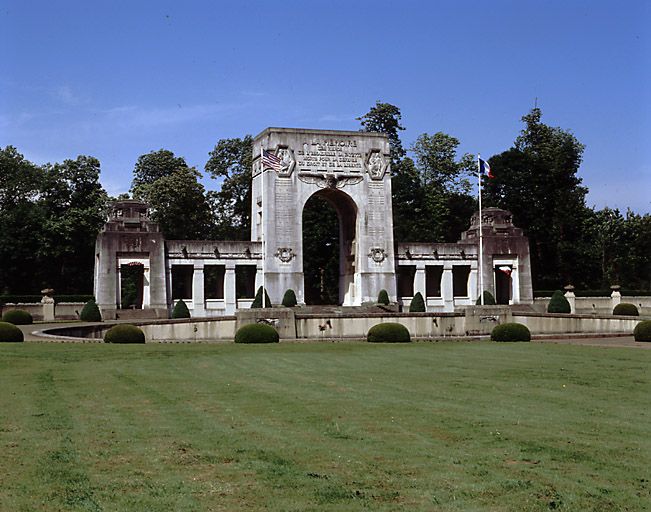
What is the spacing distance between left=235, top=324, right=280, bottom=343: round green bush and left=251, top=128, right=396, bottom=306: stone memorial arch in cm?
2897

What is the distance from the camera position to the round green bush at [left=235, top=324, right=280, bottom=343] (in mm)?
33250

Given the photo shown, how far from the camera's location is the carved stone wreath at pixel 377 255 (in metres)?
65.6

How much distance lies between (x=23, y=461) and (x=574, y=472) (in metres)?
6.30

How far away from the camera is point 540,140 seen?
9394 cm

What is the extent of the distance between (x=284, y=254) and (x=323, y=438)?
52.1 metres

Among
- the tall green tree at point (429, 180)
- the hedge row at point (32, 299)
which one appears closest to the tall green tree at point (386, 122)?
the tall green tree at point (429, 180)

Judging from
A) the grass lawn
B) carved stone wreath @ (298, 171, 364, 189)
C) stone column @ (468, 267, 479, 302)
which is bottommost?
the grass lawn

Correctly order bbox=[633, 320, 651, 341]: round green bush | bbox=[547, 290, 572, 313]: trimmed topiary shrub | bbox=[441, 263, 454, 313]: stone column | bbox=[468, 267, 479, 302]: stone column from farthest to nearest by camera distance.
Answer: bbox=[468, 267, 479, 302]: stone column < bbox=[441, 263, 454, 313]: stone column < bbox=[547, 290, 572, 313]: trimmed topiary shrub < bbox=[633, 320, 651, 341]: round green bush

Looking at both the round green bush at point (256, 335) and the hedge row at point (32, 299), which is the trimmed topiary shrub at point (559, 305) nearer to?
the round green bush at point (256, 335)

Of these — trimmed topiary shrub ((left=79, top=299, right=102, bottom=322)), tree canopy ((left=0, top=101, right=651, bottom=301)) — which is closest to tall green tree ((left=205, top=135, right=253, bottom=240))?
tree canopy ((left=0, top=101, right=651, bottom=301))

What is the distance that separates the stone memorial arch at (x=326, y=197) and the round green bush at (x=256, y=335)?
29.0 meters

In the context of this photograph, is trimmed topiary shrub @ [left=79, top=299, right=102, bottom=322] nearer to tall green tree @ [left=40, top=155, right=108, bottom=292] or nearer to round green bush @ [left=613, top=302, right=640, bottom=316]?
tall green tree @ [left=40, top=155, right=108, bottom=292]

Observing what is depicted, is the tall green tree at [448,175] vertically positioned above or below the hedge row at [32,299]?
above

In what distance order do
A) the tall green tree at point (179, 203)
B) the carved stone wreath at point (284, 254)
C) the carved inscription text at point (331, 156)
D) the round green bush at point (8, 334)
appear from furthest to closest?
the tall green tree at point (179, 203), the carved inscription text at point (331, 156), the carved stone wreath at point (284, 254), the round green bush at point (8, 334)
